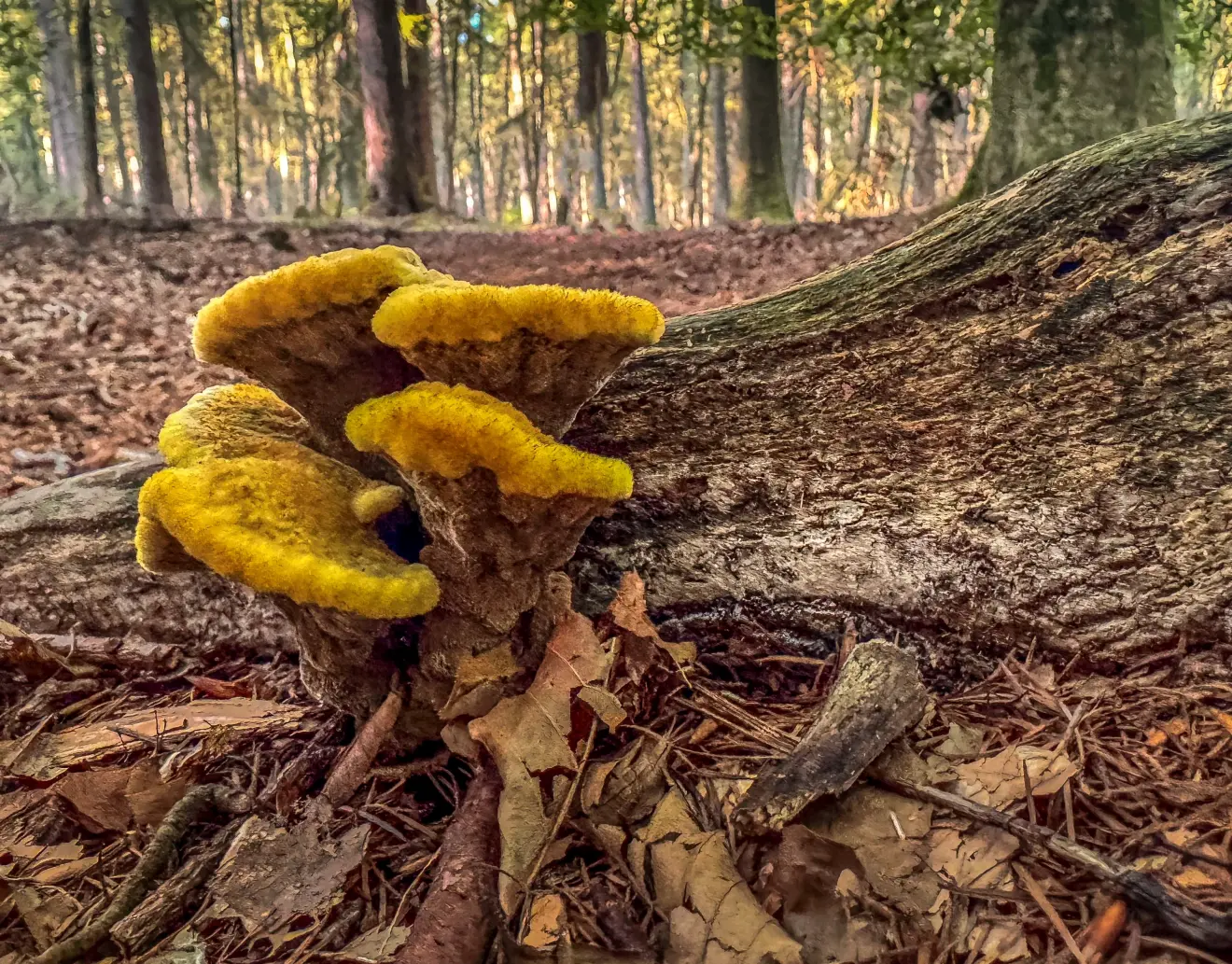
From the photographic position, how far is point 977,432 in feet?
6.49

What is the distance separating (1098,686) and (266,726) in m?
2.16

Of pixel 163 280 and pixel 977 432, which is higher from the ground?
pixel 163 280

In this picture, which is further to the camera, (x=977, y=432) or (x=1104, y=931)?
(x=977, y=432)

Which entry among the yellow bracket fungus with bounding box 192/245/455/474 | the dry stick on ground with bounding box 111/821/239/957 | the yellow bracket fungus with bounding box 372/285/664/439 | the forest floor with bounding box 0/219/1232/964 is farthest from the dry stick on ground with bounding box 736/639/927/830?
the yellow bracket fungus with bounding box 192/245/455/474

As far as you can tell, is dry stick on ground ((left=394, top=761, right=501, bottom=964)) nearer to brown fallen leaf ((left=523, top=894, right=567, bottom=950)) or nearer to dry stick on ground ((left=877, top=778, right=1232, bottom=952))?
brown fallen leaf ((left=523, top=894, right=567, bottom=950))

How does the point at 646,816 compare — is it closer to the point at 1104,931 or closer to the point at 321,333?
the point at 1104,931

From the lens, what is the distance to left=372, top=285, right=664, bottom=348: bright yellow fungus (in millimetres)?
1456

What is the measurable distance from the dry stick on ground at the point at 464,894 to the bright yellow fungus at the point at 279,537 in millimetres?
472

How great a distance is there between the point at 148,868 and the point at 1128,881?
190 centimetres

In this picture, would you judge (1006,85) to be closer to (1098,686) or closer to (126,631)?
(1098,686)

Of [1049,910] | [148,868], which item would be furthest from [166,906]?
[1049,910]

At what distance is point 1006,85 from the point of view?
5.13 m

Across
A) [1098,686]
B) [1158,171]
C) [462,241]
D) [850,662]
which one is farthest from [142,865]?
[462,241]

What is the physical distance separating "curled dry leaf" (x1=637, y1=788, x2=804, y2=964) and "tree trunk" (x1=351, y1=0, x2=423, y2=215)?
1201cm
